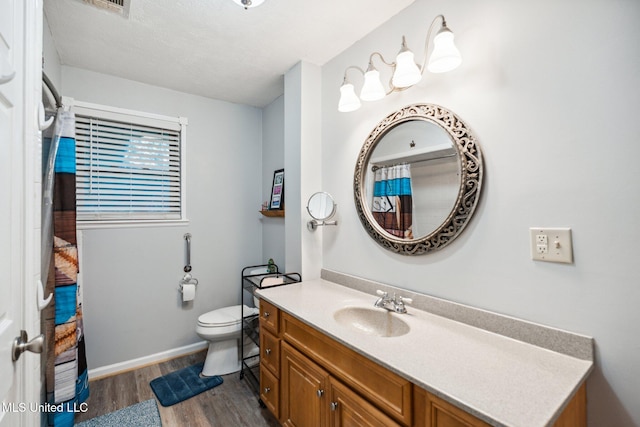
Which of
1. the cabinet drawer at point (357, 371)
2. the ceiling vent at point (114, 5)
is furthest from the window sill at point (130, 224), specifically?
the cabinet drawer at point (357, 371)

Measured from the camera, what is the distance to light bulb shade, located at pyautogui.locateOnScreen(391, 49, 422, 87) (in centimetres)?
137

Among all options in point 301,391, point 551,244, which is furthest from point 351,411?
point 551,244

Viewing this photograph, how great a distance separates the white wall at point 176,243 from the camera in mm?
2279

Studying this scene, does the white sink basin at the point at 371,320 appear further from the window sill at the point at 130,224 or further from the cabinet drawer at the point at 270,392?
the window sill at the point at 130,224

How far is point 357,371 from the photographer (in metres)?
1.14

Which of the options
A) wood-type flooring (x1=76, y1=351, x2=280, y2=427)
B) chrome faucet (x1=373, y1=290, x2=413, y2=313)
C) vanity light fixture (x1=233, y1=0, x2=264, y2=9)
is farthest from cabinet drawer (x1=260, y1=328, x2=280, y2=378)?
vanity light fixture (x1=233, y1=0, x2=264, y2=9)

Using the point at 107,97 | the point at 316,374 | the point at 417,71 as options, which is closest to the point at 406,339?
the point at 316,374

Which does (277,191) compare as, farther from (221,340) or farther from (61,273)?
(61,273)

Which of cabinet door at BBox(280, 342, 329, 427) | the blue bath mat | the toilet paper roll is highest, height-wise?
the toilet paper roll

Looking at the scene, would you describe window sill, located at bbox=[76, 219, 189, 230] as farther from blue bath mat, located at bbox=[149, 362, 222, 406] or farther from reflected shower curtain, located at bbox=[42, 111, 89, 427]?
blue bath mat, located at bbox=[149, 362, 222, 406]

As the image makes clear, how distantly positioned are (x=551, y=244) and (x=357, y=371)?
2.90 feet

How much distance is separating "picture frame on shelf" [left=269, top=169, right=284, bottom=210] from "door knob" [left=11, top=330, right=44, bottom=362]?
1873mm

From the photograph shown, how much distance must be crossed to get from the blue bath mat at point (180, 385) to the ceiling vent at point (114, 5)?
2456mm

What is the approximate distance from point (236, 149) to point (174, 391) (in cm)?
214
